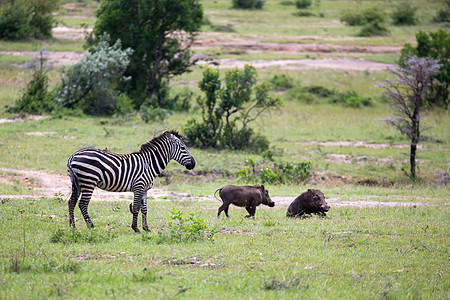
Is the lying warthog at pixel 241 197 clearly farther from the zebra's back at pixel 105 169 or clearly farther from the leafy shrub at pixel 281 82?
the leafy shrub at pixel 281 82

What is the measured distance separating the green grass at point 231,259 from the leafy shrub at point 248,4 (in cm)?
6435

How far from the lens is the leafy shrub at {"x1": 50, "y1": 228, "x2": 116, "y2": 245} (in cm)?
867

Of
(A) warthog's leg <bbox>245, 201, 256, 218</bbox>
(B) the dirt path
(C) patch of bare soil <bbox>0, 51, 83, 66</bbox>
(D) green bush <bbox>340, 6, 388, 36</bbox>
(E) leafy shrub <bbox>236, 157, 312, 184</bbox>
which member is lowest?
(E) leafy shrub <bbox>236, 157, 312, 184</bbox>

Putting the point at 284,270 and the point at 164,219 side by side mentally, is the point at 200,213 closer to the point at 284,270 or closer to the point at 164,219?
the point at 164,219

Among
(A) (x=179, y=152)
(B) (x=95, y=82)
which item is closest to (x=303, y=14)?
(B) (x=95, y=82)

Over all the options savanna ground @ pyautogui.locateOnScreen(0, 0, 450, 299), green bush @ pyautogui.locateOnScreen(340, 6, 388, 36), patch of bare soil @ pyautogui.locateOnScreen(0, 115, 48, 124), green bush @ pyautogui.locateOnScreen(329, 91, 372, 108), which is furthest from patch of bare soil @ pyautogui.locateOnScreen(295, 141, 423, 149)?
green bush @ pyautogui.locateOnScreen(340, 6, 388, 36)

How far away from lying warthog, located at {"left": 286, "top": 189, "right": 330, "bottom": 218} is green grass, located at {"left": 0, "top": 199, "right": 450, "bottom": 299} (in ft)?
1.26

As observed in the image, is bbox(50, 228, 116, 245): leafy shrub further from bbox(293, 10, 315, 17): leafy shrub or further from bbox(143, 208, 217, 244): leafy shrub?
bbox(293, 10, 315, 17): leafy shrub

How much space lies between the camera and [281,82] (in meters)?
39.4

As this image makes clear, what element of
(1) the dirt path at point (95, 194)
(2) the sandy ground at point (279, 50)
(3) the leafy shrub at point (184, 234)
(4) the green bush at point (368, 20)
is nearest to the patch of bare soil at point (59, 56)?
(2) the sandy ground at point (279, 50)

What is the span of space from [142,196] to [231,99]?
602 inches

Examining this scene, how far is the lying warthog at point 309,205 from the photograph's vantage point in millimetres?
11711

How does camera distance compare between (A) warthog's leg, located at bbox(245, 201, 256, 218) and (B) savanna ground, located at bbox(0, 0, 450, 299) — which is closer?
(B) savanna ground, located at bbox(0, 0, 450, 299)

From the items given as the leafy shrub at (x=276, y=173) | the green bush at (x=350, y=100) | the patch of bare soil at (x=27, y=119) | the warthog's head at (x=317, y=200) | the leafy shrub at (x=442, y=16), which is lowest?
the patch of bare soil at (x=27, y=119)
